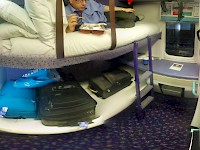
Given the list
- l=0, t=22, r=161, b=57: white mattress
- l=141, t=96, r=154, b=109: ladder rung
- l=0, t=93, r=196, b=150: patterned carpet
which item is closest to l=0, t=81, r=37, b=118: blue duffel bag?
l=0, t=93, r=196, b=150: patterned carpet

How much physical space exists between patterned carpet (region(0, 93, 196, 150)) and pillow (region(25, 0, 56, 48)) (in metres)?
0.78

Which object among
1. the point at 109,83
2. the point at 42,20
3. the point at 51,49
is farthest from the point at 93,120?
the point at 42,20

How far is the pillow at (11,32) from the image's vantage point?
6.74ft

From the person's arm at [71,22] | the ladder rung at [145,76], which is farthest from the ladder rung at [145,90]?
the person's arm at [71,22]

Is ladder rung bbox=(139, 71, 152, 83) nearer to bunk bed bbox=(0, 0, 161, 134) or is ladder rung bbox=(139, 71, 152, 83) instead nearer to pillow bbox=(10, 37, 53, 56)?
bunk bed bbox=(0, 0, 161, 134)

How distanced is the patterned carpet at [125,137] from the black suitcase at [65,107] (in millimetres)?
123

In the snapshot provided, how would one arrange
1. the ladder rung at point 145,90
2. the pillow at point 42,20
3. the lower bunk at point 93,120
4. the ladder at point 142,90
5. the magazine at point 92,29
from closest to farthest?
the pillow at point 42,20 → the lower bunk at point 93,120 → the magazine at point 92,29 → the ladder at point 142,90 → the ladder rung at point 145,90

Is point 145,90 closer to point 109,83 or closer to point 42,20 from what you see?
point 109,83

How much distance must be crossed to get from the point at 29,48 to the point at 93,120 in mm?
803

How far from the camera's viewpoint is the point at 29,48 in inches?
80.8

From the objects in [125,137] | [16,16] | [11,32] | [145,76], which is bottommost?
[125,137]

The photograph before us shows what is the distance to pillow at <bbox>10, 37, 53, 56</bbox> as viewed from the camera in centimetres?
205

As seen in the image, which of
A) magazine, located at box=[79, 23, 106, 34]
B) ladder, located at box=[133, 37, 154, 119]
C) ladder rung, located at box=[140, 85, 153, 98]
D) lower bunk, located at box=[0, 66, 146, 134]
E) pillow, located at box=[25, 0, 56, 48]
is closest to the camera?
pillow, located at box=[25, 0, 56, 48]

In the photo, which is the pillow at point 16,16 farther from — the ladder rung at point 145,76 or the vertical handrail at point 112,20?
the ladder rung at point 145,76
